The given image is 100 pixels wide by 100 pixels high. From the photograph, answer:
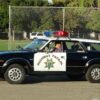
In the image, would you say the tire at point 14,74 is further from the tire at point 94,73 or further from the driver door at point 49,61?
the tire at point 94,73

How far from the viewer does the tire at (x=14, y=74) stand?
14.2 m

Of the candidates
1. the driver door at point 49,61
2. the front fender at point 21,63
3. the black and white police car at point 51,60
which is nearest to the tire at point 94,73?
the black and white police car at point 51,60

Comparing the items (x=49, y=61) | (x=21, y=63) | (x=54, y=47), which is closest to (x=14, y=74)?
(x=21, y=63)

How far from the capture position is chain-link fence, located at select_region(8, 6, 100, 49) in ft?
84.1

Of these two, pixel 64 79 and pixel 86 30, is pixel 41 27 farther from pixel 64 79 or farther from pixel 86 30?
pixel 64 79

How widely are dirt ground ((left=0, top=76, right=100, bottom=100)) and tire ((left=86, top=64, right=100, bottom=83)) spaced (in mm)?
215

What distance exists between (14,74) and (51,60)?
1.25 m

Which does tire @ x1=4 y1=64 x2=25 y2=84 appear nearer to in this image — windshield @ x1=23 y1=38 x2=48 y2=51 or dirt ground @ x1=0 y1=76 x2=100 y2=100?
dirt ground @ x1=0 y1=76 x2=100 y2=100

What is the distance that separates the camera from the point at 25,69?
47.2 ft

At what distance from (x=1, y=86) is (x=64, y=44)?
261 cm

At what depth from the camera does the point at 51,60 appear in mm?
14492

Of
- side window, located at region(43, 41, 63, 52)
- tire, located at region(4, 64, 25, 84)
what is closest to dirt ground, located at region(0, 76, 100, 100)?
tire, located at region(4, 64, 25, 84)

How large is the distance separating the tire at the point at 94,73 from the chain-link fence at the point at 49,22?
10.9m

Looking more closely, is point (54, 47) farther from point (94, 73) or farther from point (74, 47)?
point (94, 73)
